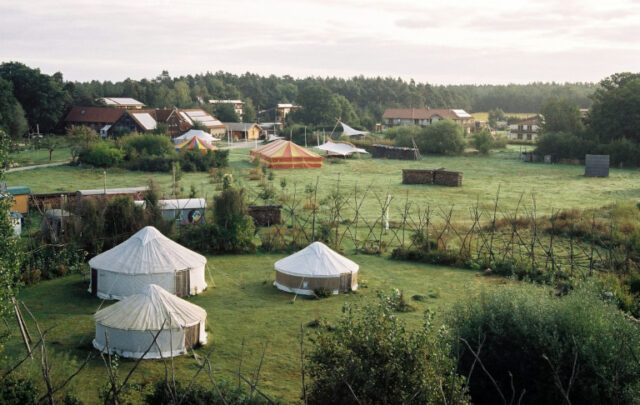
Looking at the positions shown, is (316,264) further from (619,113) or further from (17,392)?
(619,113)

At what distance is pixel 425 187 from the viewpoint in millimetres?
35500

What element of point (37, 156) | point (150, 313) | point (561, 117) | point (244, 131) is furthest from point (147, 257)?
point (244, 131)

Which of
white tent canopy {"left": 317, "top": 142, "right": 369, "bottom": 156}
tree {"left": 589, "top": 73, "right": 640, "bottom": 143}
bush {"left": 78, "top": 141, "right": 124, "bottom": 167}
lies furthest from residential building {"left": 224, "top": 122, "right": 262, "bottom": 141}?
tree {"left": 589, "top": 73, "right": 640, "bottom": 143}

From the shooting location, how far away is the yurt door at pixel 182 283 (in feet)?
52.2

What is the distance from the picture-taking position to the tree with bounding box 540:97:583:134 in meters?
56.6

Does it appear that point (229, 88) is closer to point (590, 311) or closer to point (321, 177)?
point (321, 177)

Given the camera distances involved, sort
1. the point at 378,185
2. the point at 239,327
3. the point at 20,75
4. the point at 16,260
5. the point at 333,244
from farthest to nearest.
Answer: the point at 20,75 < the point at 378,185 < the point at 333,244 < the point at 239,327 < the point at 16,260

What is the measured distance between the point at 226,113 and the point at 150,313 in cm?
6725

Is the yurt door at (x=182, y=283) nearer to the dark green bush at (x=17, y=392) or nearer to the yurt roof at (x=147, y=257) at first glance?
the yurt roof at (x=147, y=257)

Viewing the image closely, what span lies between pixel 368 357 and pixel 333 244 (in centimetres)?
1277

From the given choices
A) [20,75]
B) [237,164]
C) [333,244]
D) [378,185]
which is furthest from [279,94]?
[333,244]

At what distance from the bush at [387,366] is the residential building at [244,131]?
61.5 metres

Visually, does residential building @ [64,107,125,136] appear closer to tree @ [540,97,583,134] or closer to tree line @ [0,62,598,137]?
tree line @ [0,62,598,137]

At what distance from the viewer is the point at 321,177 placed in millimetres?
39688
